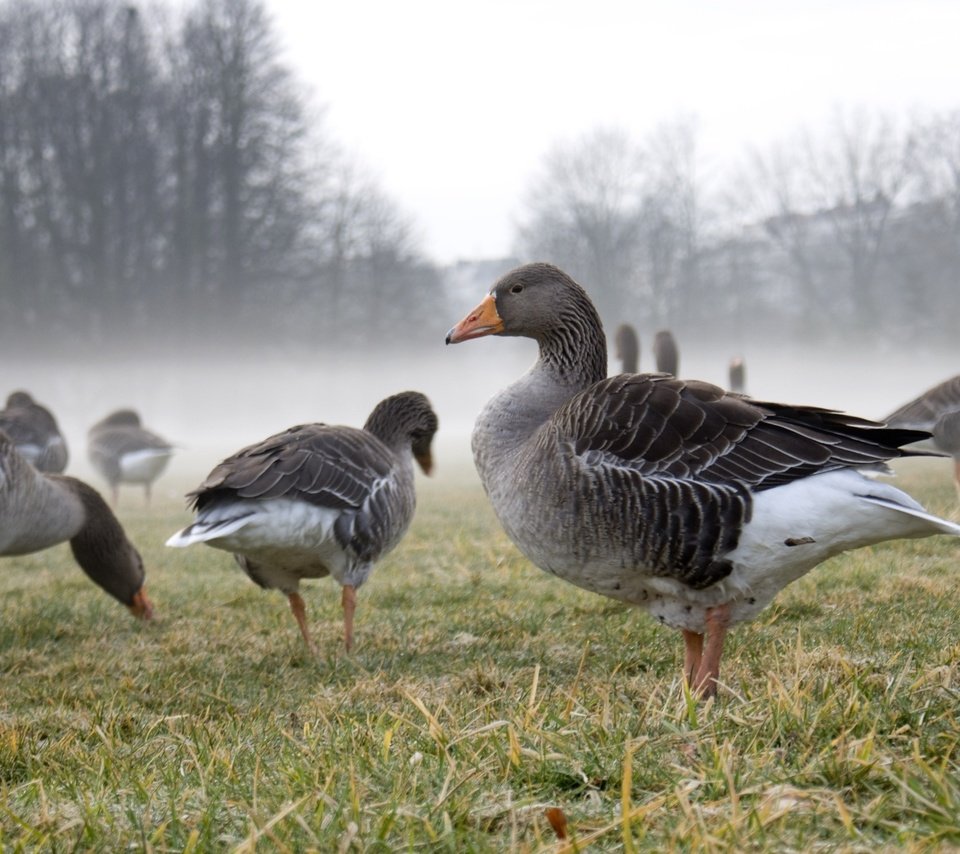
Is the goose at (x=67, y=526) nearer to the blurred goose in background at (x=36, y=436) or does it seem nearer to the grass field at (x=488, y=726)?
the grass field at (x=488, y=726)

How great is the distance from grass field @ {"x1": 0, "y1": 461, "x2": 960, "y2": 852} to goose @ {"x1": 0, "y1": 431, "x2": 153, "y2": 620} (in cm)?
26

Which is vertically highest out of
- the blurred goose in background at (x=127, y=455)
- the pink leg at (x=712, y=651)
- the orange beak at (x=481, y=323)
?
the orange beak at (x=481, y=323)

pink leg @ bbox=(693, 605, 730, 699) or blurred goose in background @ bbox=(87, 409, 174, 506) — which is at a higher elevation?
pink leg @ bbox=(693, 605, 730, 699)

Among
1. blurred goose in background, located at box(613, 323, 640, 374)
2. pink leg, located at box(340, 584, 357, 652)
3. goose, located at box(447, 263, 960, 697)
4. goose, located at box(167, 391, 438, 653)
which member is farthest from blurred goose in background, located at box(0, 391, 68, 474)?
goose, located at box(447, 263, 960, 697)

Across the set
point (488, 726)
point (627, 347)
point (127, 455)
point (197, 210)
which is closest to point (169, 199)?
point (197, 210)

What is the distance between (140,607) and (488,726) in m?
4.35

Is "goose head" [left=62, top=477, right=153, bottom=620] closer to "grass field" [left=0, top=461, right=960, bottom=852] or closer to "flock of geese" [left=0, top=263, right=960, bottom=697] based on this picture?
"grass field" [left=0, top=461, right=960, bottom=852]

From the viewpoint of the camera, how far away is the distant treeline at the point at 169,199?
1307 inches

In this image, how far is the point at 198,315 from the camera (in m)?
35.7

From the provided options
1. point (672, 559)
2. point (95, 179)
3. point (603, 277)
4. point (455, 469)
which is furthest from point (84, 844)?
point (603, 277)

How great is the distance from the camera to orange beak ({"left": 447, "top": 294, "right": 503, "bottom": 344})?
485 centimetres

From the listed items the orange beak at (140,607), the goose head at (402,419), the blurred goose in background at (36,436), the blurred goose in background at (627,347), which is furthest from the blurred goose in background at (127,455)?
the goose head at (402,419)

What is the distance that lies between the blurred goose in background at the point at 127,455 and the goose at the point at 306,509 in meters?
11.2

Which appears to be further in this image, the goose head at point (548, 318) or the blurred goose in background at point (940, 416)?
the blurred goose in background at point (940, 416)
